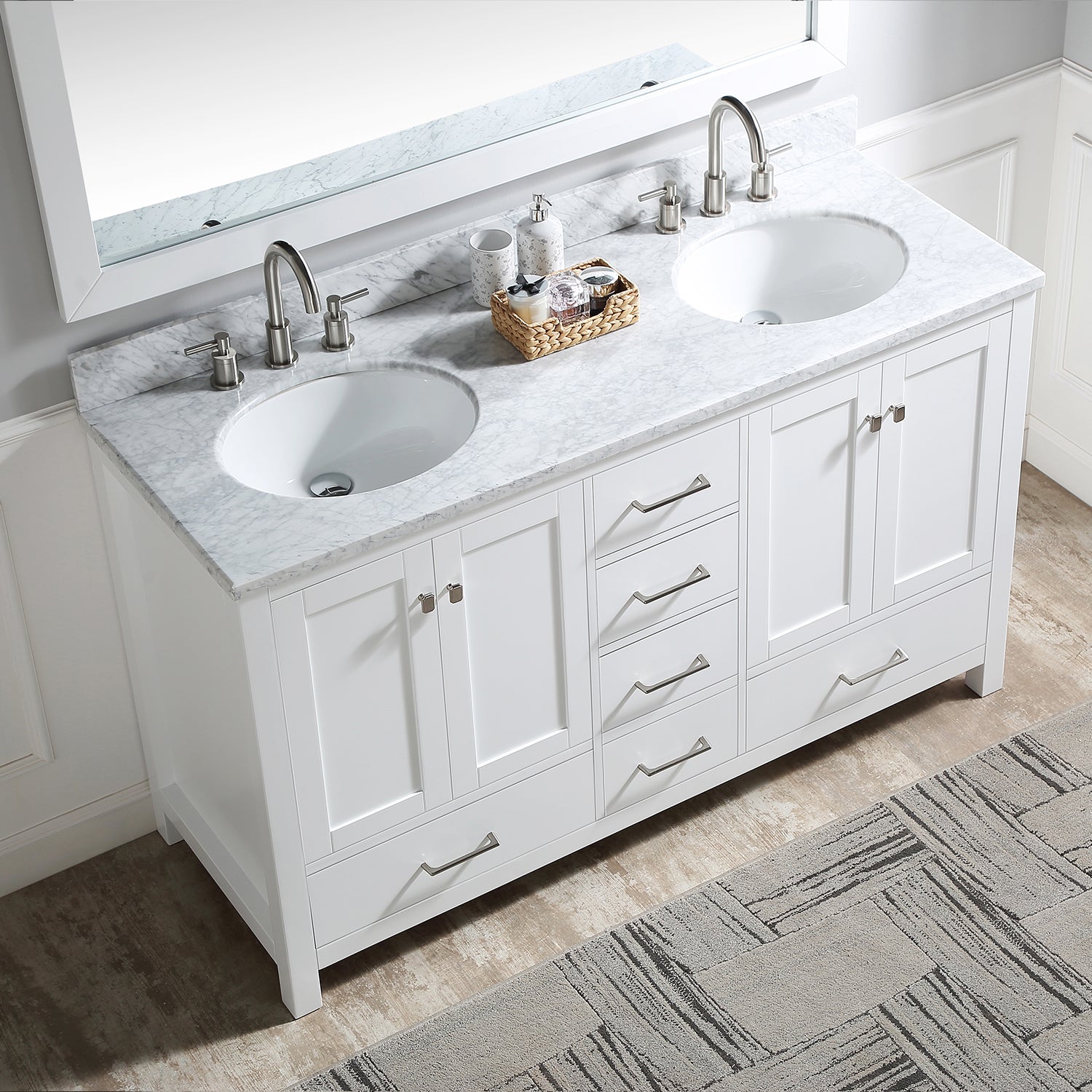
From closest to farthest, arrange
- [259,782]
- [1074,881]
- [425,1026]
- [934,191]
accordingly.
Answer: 1. [259,782]
2. [425,1026]
3. [1074,881]
4. [934,191]

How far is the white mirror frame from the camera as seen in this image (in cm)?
228

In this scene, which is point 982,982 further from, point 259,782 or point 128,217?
point 128,217

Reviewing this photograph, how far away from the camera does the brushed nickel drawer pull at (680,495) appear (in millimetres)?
2502

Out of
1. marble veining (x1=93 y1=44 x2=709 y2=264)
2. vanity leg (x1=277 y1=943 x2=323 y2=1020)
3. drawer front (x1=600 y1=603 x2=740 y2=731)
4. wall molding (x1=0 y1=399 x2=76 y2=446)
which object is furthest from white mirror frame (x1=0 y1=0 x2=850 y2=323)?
vanity leg (x1=277 y1=943 x2=323 y2=1020)

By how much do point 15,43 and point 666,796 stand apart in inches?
63.6

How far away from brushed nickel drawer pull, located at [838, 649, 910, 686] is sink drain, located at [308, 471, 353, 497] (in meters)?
0.98

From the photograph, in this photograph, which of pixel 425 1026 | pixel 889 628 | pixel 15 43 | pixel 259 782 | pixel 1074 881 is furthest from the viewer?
pixel 889 628

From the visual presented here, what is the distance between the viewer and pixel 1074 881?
2744 millimetres

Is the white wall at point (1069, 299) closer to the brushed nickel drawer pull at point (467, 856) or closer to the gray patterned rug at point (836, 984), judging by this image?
the gray patterned rug at point (836, 984)

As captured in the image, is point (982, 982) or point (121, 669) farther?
point (121, 669)

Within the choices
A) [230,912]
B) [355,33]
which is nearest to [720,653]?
[230,912]

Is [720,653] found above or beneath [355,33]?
beneath

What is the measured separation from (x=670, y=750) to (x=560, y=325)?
77cm

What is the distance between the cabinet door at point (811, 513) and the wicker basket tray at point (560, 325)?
0.95 ft
